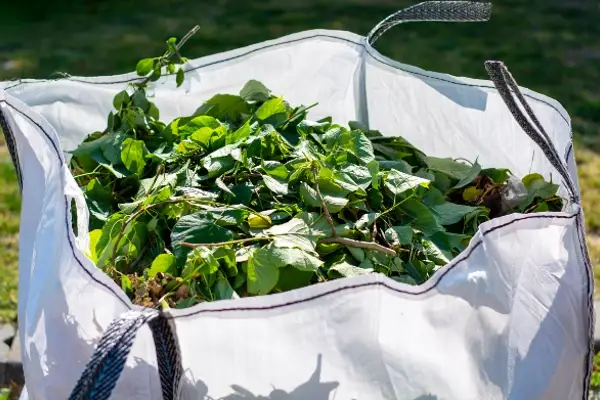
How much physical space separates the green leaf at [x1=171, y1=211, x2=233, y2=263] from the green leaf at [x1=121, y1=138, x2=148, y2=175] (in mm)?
238

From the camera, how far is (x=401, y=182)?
3.87 ft

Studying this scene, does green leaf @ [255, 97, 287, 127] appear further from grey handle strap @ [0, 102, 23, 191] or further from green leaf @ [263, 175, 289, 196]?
grey handle strap @ [0, 102, 23, 191]

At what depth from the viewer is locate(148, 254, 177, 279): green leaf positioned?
39.6 inches

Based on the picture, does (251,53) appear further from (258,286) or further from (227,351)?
(227,351)

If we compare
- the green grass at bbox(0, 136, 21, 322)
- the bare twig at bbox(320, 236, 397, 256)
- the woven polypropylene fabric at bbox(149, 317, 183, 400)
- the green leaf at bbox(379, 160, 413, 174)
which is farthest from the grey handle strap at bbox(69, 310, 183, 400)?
the green grass at bbox(0, 136, 21, 322)

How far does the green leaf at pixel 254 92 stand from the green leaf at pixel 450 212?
1.32 ft

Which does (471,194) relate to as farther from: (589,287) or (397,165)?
(589,287)

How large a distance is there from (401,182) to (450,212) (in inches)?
3.3

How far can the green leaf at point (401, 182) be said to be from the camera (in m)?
1.17

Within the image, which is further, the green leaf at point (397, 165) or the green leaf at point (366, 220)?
the green leaf at point (397, 165)

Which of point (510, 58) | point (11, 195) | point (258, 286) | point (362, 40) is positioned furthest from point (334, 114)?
point (510, 58)

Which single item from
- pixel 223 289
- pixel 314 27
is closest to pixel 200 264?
pixel 223 289

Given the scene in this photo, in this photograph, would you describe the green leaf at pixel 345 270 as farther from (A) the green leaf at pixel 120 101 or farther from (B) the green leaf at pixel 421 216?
(A) the green leaf at pixel 120 101

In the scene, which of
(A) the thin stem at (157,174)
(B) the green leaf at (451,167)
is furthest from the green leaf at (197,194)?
(B) the green leaf at (451,167)
